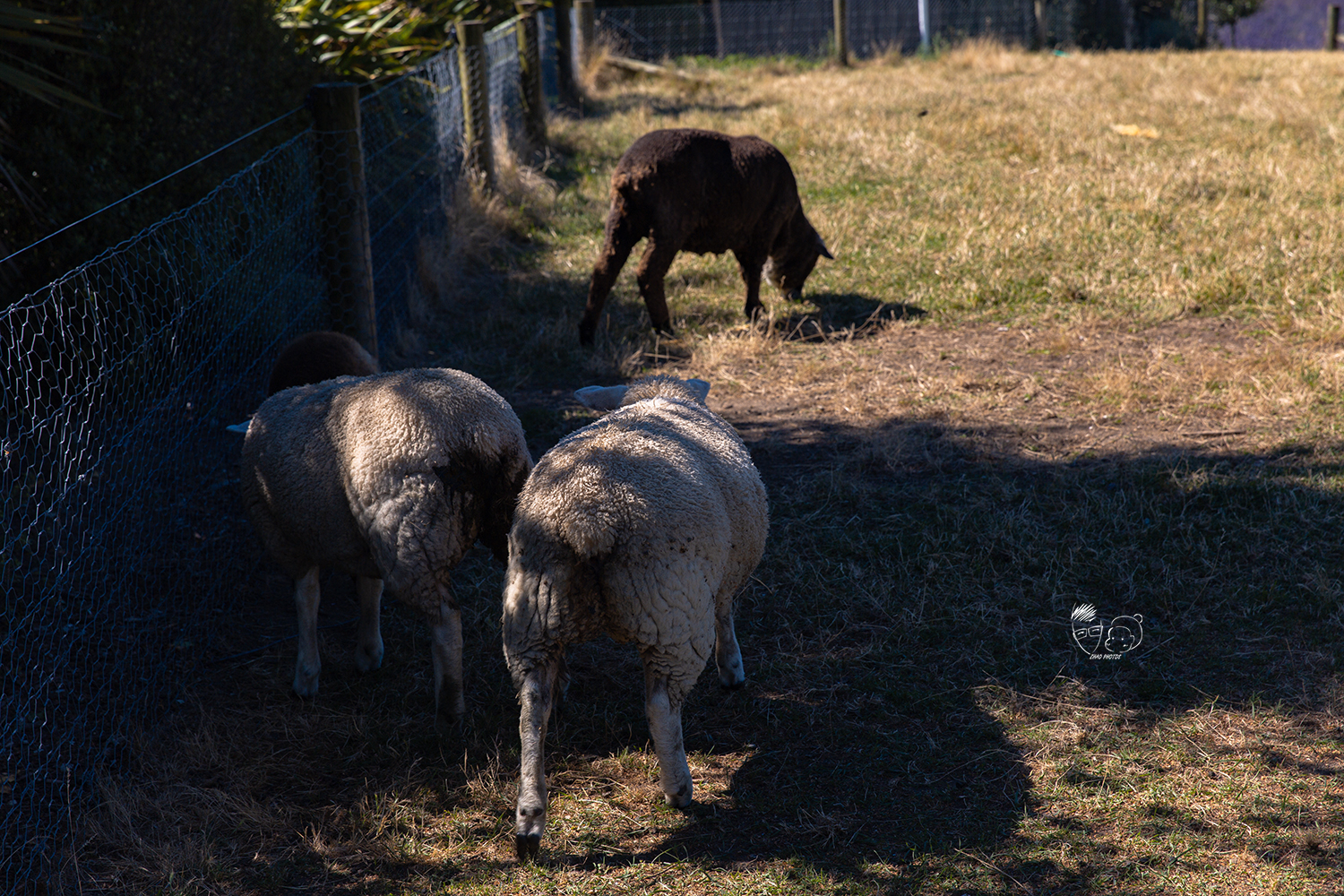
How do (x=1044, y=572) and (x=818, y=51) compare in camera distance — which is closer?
(x=1044, y=572)

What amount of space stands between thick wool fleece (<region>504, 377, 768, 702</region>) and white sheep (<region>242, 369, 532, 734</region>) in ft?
1.45

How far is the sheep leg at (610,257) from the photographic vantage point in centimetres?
729

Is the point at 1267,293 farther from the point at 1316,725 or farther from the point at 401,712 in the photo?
the point at 401,712

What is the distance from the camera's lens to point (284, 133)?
757 cm

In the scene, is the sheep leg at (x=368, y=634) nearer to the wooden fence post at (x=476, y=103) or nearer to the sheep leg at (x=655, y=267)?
the sheep leg at (x=655, y=267)

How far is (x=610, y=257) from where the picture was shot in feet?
23.9

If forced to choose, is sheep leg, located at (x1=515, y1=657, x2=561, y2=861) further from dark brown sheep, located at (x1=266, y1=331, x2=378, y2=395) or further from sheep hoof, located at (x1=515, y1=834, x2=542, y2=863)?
dark brown sheep, located at (x1=266, y1=331, x2=378, y2=395)

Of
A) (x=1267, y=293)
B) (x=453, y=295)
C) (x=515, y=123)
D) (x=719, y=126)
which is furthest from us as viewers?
(x=719, y=126)

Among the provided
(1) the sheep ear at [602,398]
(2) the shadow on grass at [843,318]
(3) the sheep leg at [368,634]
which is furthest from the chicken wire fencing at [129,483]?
(2) the shadow on grass at [843,318]

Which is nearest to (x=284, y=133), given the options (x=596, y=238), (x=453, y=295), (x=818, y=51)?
(x=453, y=295)

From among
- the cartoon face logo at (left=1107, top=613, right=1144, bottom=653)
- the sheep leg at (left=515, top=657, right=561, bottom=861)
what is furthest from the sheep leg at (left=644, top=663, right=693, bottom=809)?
the cartoon face logo at (left=1107, top=613, right=1144, bottom=653)

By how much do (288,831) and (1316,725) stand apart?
335 centimetres

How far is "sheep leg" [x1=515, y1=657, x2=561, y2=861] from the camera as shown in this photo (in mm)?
3113

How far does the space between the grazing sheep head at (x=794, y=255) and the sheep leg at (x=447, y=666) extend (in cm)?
479
